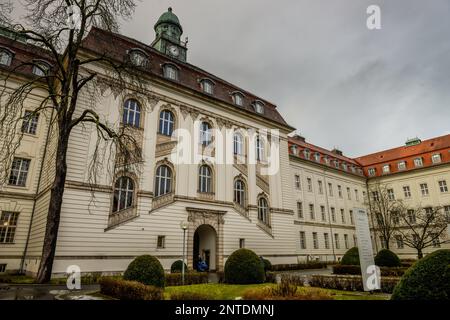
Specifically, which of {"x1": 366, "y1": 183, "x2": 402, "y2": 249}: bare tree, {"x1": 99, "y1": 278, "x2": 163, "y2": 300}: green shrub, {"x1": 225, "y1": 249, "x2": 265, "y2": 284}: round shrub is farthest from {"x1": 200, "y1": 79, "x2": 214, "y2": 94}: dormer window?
{"x1": 366, "y1": 183, "x2": 402, "y2": 249}: bare tree

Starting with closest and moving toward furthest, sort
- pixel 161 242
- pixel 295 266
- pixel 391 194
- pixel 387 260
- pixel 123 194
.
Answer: pixel 123 194, pixel 161 242, pixel 387 260, pixel 295 266, pixel 391 194

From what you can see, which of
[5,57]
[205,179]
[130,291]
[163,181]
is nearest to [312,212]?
[205,179]

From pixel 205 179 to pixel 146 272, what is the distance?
13.8 metres

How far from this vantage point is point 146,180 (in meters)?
21.7

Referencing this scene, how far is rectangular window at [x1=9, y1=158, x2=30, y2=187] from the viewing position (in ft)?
69.9

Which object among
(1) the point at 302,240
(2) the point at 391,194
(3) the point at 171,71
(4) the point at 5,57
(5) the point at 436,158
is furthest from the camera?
(2) the point at 391,194

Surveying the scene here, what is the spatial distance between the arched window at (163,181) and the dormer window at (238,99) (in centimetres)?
1110

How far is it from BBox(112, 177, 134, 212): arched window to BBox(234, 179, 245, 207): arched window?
10.1 meters

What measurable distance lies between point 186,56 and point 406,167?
39.3 metres

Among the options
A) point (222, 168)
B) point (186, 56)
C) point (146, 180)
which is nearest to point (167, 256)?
point (146, 180)

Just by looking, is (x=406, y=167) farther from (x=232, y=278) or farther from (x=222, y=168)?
(x=232, y=278)

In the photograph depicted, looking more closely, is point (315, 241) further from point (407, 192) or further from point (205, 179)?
point (205, 179)

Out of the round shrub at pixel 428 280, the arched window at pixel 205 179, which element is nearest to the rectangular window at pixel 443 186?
the arched window at pixel 205 179

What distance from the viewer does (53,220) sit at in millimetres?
15039
